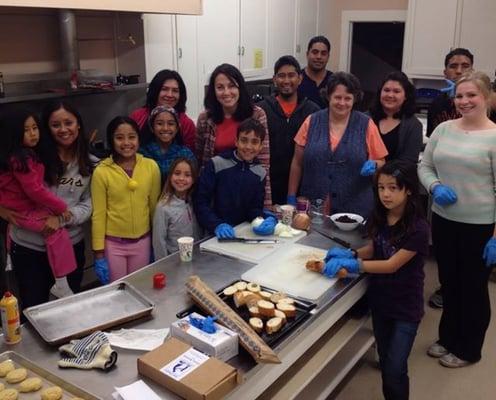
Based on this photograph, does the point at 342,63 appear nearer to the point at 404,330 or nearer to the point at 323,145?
the point at 323,145

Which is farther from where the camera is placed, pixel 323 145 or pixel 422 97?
pixel 422 97

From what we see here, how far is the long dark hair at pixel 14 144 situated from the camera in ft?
6.49

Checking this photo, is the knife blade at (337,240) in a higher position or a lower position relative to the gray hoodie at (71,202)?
lower

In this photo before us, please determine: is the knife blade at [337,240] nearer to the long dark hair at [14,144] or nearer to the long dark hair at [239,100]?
the long dark hair at [239,100]

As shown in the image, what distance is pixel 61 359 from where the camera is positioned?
1.33 m

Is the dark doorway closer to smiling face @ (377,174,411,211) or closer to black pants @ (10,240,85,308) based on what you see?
smiling face @ (377,174,411,211)

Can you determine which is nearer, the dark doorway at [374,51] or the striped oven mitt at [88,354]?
the striped oven mitt at [88,354]

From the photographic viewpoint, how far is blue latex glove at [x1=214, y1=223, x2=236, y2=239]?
2.08 metres

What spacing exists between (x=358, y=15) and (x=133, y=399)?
5.09 metres

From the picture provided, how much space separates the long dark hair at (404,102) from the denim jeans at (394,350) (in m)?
1.11

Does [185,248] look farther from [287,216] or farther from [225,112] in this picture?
[225,112]

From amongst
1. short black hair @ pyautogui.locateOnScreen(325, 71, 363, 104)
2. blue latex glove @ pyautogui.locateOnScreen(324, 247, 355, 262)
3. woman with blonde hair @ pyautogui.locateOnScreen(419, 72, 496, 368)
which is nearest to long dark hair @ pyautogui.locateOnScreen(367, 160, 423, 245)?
blue latex glove @ pyautogui.locateOnScreen(324, 247, 355, 262)

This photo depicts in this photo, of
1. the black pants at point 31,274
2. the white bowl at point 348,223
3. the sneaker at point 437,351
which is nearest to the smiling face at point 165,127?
the black pants at point 31,274

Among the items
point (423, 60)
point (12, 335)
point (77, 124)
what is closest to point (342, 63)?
point (423, 60)
